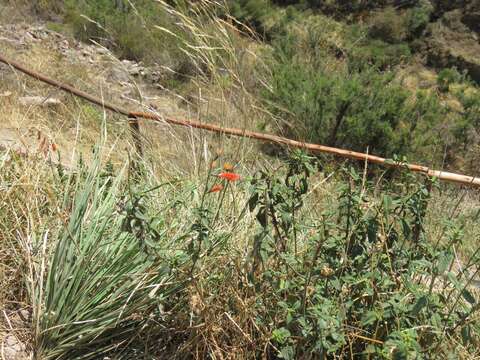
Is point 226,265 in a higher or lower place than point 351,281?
lower

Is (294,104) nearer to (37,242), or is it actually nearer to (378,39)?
(37,242)

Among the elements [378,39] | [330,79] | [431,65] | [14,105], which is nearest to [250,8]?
[378,39]

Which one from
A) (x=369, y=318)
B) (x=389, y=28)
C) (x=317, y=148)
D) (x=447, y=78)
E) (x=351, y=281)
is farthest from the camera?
(x=389, y=28)

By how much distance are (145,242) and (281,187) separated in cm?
58

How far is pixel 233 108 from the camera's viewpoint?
10.4ft

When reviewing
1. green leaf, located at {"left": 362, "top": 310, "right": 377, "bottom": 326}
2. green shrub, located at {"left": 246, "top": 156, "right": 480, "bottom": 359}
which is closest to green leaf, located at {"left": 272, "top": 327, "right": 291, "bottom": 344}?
green shrub, located at {"left": 246, "top": 156, "right": 480, "bottom": 359}

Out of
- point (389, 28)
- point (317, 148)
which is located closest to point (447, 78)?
point (389, 28)

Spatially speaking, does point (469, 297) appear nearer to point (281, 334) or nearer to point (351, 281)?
point (351, 281)

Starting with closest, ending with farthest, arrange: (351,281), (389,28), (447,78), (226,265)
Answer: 1. (351,281)
2. (226,265)
3. (447,78)
4. (389,28)

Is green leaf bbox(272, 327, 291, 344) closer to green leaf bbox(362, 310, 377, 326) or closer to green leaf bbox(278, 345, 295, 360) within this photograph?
green leaf bbox(278, 345, 295, 360)

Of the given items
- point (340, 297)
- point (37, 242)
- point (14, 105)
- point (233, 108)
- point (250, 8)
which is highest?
point (233, 108)

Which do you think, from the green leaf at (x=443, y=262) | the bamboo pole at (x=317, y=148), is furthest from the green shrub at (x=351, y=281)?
the bamboo pole at (x=317, y=148)

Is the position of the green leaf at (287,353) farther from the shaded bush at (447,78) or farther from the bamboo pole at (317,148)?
the shaded bush at (447,78)

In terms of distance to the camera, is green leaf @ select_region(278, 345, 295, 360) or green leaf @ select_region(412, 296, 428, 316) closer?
green leaf @ select_region(412, 296, 428, 316)
